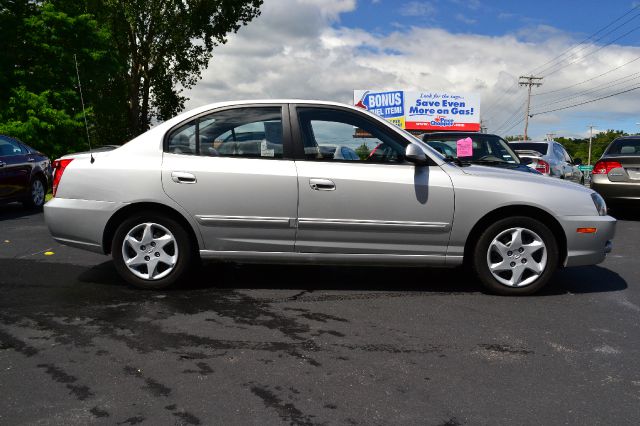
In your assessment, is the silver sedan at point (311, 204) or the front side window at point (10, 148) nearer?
the silver sedan at point (311, 204)

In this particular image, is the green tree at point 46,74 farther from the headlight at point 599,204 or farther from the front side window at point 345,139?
the headlight at point 599,204

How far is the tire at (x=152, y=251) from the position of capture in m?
5.32

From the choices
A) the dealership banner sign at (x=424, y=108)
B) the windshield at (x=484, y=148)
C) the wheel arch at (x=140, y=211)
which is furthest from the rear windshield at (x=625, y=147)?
the dealership banner sign at (x=424, y=108)

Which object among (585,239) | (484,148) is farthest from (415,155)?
(484,148)

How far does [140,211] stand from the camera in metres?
5.35

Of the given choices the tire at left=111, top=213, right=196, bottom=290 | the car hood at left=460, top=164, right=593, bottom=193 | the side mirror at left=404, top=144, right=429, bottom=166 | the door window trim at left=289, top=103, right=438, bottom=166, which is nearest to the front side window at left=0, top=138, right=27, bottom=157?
the tire at left=111, top=213, right=196, bottom=290

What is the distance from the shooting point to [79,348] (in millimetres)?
3840

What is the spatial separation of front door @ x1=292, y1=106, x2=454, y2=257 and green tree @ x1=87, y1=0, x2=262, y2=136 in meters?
30.0

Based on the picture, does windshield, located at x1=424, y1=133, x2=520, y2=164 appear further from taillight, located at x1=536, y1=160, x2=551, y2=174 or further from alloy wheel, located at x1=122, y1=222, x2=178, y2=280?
alloy wheel, located at x1=122, y1=222, x2=178, y2=280

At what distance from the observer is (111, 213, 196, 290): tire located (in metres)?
5.32

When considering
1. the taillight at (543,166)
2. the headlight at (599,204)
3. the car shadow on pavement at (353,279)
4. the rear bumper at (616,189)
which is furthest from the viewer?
the taillight at (543,166)

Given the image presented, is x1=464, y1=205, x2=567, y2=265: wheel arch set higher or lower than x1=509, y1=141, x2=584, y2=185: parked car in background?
lower

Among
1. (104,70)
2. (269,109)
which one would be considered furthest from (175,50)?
(269,109)

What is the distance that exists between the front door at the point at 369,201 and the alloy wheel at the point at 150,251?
1.11 m
